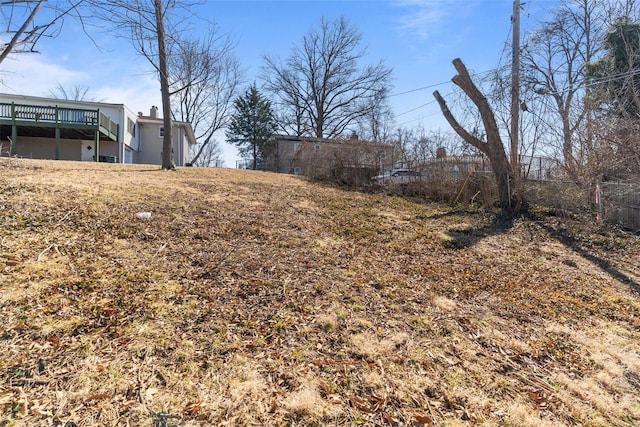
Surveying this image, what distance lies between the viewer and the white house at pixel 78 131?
53.9 ft

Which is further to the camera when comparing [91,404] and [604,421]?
[604,421]

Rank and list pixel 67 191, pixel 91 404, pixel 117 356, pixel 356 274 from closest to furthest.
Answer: pixel 91 404 < pixel 117 356 < pixel 356 274 < pixel 67 191

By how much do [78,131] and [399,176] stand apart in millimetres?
16602

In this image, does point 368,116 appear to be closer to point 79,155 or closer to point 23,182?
point 79,155

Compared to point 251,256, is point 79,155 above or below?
above

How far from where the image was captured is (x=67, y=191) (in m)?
5.64

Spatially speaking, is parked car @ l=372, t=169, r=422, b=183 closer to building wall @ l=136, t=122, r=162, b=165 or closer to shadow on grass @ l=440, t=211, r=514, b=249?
shadow on grass @ l=440, t=211, r=514, b=249

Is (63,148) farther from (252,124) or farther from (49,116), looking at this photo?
(252,124)

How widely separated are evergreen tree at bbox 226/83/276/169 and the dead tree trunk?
24.7 m

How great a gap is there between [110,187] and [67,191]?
2.87ft

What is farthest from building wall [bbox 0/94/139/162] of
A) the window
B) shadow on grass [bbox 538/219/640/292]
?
shadow on grass [bbox 538/219/640/292]

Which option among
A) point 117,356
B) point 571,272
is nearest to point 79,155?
point 117,356

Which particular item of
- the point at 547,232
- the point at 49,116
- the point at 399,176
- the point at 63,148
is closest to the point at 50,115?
the point at 49,116

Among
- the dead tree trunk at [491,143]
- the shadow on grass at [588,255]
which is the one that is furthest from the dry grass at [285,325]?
the dead tree trunk at [491,143]
